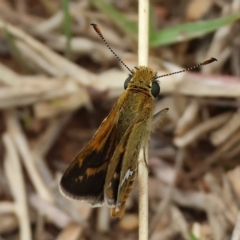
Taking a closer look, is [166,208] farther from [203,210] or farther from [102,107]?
[102,107]

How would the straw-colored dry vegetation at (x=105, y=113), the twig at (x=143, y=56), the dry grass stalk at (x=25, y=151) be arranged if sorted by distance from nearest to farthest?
the twig at (x=143, y=56) → the straw-colored dry vegetation at (x=105, y=113) → the dry grass stalk at (x=25, y=151)

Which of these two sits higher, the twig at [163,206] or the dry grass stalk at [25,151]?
the dry grass stalk at [25,151]

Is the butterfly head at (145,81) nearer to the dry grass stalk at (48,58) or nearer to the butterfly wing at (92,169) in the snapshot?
the butterfly wing at (92,169)

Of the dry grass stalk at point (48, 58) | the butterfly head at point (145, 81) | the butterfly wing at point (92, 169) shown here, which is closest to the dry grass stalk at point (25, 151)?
the dry grass stalk at point (48, 58)

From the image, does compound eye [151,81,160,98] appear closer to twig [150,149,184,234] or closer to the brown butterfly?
the brown butterfly

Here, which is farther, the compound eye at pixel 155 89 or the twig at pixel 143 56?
the compound eye at pixel 155 89

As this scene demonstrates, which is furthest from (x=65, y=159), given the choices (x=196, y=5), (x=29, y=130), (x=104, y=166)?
(x=196, y=5)

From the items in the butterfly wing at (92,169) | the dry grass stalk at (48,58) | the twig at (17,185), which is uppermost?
the dry grass stalk at (48,58)
